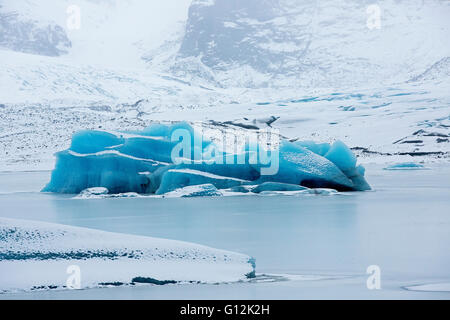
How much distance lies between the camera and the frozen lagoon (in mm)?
4352

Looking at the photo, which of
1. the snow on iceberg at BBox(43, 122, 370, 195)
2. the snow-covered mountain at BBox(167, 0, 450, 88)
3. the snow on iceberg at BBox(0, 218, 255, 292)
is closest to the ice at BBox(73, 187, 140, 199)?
the snow on iceberg at BBox(43, 122, 370, 195)

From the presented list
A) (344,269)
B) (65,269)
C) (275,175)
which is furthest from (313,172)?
(65,269)

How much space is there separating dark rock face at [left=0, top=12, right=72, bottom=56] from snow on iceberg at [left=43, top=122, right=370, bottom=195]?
392ft

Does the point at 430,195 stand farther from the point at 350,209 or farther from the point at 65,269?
the point at 65,269

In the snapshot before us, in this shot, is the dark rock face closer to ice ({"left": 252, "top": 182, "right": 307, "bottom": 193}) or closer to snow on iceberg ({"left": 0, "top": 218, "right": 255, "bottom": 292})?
ice ({"left": 252, "top": 182, "right": 307, "bottom": 193})

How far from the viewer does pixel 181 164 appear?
11.7 m

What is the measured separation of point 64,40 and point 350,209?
420 ft

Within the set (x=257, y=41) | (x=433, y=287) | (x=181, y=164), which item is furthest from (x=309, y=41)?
(x=433, y=287)

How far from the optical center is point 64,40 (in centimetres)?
13200

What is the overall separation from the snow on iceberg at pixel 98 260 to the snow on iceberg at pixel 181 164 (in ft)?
21.1

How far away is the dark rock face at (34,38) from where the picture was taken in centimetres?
13100
